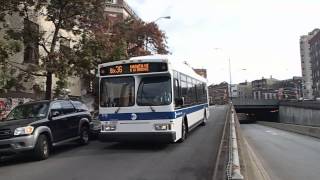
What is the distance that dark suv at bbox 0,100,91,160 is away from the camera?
13.4m

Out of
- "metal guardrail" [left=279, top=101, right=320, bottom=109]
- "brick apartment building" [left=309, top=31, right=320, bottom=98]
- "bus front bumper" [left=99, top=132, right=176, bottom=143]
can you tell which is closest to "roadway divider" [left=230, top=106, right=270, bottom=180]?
"bus front bumper" [left=99, top=132, right=176, bottom=143]

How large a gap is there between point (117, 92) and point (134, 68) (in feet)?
3.18

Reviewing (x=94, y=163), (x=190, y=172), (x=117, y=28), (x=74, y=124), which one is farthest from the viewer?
(x=117, y=28)

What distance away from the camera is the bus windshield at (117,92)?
1565cm

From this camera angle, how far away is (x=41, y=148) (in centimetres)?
1405

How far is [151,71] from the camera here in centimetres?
1566

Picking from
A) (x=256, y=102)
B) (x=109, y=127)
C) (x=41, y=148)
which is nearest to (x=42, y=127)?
(x=41, y=148)

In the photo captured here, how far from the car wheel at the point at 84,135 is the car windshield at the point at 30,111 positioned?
2.54 m

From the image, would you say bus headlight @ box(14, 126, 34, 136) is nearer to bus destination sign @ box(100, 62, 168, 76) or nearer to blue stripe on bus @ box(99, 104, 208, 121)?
blue stripe on bus @ box(99, 104, 208, 121)

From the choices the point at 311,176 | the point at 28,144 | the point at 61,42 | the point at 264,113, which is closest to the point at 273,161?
the point at 311,176

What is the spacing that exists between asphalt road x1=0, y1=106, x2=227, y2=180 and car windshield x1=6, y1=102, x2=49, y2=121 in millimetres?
1312

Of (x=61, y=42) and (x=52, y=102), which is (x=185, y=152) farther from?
(x=61, y=42)

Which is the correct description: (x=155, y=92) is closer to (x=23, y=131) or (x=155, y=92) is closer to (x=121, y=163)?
(x=121, y=163)

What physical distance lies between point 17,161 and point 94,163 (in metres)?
2.90
